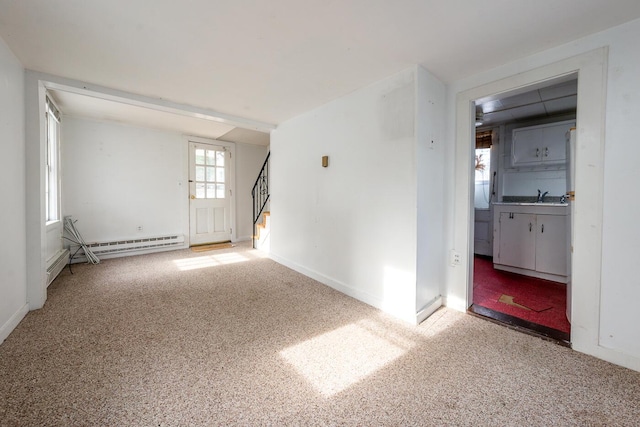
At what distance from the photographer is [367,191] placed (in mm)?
2674

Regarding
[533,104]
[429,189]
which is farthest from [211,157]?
[533,104]

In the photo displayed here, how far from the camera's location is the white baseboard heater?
420 centimetres

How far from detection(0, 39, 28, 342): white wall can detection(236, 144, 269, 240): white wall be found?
3710mm

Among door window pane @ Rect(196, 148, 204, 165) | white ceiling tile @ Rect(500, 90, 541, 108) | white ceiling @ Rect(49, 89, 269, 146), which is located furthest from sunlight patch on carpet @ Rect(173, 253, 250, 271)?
white ceiling tile @ Rect(500, 90, 541, 108)

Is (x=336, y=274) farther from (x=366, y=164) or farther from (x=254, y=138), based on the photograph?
(x=254, y=138)

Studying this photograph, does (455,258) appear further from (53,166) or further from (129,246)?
(53,166)

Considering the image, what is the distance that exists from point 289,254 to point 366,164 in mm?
1992

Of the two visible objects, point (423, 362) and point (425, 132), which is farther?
point (425, 132)

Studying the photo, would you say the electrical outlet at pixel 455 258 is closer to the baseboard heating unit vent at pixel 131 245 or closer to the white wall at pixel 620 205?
the white wall at pixel 620 205

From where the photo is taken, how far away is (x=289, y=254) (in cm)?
398

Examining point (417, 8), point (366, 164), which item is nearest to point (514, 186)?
point (366, 164)

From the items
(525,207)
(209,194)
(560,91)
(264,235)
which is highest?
(560,91)

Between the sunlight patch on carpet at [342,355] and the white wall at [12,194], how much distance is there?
88.0 inches

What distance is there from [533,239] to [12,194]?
559cm
